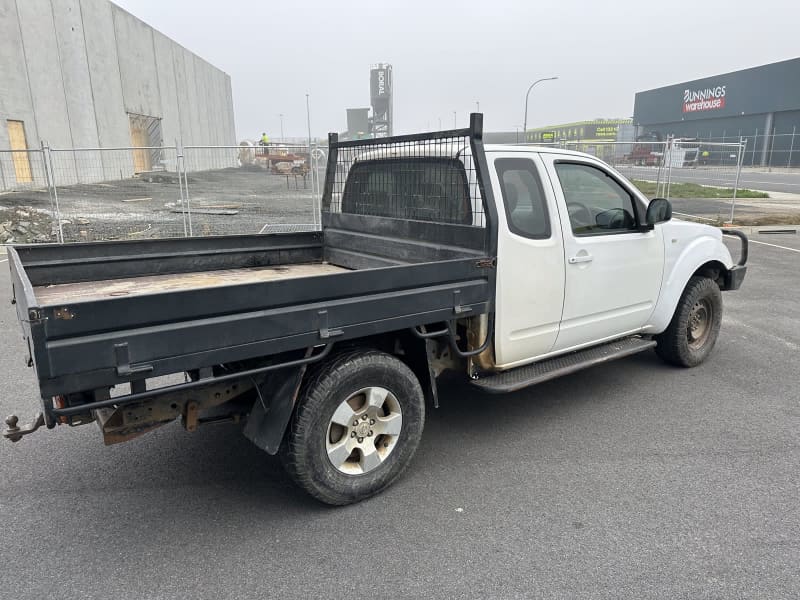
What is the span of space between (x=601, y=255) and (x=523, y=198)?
0.84 metres

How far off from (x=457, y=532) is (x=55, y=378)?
205 cm

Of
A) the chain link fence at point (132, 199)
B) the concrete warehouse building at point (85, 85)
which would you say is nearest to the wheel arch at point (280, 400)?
the chain link fence at point (132, 199)

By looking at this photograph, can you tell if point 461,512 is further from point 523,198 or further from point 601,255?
point 601,255

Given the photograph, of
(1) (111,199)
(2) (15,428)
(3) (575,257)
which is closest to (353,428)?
(2) (15,428)

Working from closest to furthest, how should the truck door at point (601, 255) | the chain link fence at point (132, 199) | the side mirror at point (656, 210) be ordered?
the truck door at point (601, 255) → the side mirror at point (656, 210) → the chain link fence at point (132, 199)

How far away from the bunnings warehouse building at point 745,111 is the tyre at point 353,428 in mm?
49992

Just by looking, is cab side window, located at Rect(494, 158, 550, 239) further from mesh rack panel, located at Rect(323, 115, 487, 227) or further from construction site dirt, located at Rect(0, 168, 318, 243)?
construction site dirt, located at Rect(0, 168, 318, 243)

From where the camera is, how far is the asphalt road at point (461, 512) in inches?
108

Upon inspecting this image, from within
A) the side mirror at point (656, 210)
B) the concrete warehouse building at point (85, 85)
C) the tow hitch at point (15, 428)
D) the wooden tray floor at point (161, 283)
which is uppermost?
the concrete warehouse building at point (85, 85)

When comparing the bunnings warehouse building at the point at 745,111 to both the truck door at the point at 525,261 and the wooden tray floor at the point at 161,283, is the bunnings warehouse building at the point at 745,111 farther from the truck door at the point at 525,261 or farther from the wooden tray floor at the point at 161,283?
the wooden tray floor at the point at 161,283

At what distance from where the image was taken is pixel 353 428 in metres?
3.33

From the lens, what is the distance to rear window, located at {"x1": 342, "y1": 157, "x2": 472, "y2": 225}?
13.0 feet

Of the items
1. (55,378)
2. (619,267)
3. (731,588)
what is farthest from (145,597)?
(619,267)

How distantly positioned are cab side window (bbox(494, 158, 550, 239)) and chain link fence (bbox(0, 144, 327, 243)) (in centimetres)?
708
